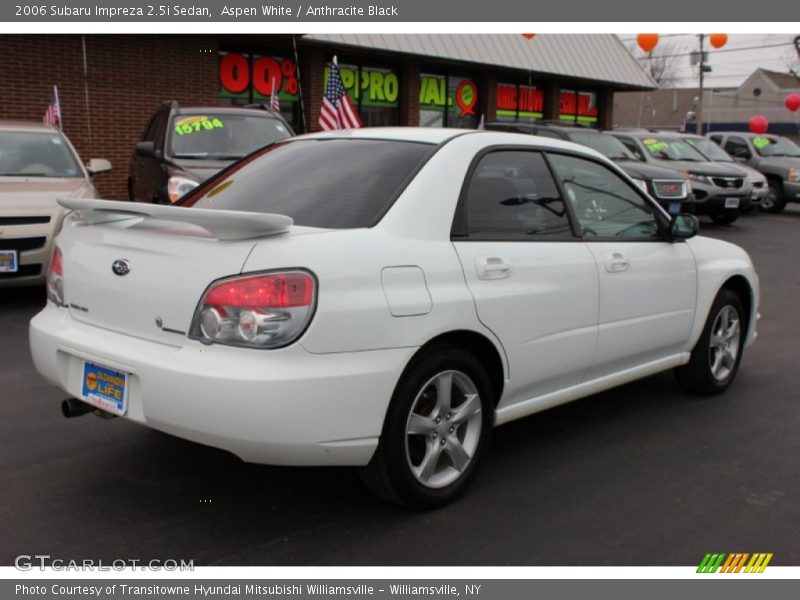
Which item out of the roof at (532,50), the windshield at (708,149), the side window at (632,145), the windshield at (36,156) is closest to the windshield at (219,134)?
the windshield at (36,156)

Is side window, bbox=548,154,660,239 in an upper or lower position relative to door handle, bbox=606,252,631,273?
upper

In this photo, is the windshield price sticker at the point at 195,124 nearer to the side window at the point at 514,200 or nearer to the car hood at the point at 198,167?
the car hood at the point at 198,167

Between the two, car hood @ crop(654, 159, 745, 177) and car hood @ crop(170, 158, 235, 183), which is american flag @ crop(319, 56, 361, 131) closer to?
car hood @ crop(170, 158, 235, 183)

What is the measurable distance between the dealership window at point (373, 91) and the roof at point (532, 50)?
117 centimetres

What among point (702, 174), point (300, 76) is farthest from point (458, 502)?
point (300, 76)

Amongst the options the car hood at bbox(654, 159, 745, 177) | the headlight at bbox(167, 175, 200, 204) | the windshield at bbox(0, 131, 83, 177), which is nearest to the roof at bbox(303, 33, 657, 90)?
the car hood at bbox(654, 159, 745, 177)

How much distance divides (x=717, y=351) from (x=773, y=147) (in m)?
17.1

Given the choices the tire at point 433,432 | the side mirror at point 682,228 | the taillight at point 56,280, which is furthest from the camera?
the side mirror at point 682,228

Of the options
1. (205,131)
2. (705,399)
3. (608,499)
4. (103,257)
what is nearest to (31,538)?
(103,257)

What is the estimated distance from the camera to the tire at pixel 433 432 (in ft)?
11.1

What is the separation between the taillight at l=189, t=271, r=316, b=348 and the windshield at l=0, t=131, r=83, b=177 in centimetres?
630

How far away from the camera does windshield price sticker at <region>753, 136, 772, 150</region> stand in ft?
67.2

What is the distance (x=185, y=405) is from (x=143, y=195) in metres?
7.54

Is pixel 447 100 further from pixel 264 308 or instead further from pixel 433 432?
pixel 264 308
